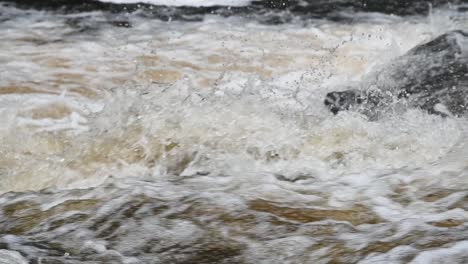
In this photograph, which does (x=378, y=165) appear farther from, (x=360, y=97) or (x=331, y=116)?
(x=360, y=97)

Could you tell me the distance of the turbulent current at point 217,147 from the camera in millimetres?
2861

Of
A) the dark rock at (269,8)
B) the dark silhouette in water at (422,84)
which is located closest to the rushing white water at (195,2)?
the dark rock at (269,8)

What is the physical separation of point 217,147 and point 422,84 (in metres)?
1.60

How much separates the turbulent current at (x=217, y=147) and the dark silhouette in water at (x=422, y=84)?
209 mm

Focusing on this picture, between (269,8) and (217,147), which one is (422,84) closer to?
(217,147)

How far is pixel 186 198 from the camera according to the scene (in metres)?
3.26

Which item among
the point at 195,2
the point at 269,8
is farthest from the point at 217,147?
the point at 195,2

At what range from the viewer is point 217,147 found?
4.36m

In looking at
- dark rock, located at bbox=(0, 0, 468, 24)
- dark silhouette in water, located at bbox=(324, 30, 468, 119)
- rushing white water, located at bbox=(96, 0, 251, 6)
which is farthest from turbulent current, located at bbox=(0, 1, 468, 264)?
rushing white water, located at bbox=(96, 0, 251, 6)

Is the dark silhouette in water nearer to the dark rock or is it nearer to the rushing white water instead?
the dark rock

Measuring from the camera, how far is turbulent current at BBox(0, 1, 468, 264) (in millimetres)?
2861

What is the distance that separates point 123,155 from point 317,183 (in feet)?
4.19

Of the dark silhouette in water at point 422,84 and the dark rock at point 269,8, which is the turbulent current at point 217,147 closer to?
the dark rock at point 269,8

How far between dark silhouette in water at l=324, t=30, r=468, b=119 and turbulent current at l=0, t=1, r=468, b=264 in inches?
8.2
